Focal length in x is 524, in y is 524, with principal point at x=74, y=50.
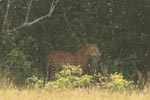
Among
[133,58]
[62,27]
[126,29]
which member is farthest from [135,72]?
[62,27]

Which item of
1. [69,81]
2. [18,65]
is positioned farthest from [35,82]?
[18,65]

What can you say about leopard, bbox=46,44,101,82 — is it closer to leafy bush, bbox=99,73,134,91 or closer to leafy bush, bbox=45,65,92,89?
leafy bush, bbox=45,65,92,89

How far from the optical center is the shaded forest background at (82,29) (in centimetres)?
1390

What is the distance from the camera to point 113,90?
10391 mm

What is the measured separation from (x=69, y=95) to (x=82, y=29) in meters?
5.12

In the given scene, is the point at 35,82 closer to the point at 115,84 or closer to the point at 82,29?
the point at 115,84

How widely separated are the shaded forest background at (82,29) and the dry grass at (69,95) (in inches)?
149

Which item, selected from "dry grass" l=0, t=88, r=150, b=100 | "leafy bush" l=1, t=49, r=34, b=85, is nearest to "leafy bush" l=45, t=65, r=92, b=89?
"dry grass" l=0, t=88, r=150, b=100

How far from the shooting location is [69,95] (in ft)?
30.7

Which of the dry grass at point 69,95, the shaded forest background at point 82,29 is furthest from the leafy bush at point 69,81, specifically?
the shaded forest background at point 82,29

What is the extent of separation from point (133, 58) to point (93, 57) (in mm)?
1521

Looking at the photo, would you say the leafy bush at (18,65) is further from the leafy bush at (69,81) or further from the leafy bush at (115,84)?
the leafy bush at (115,84)

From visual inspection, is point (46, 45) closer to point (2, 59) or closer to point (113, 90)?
point (2, 59)

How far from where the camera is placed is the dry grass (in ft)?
29.7
